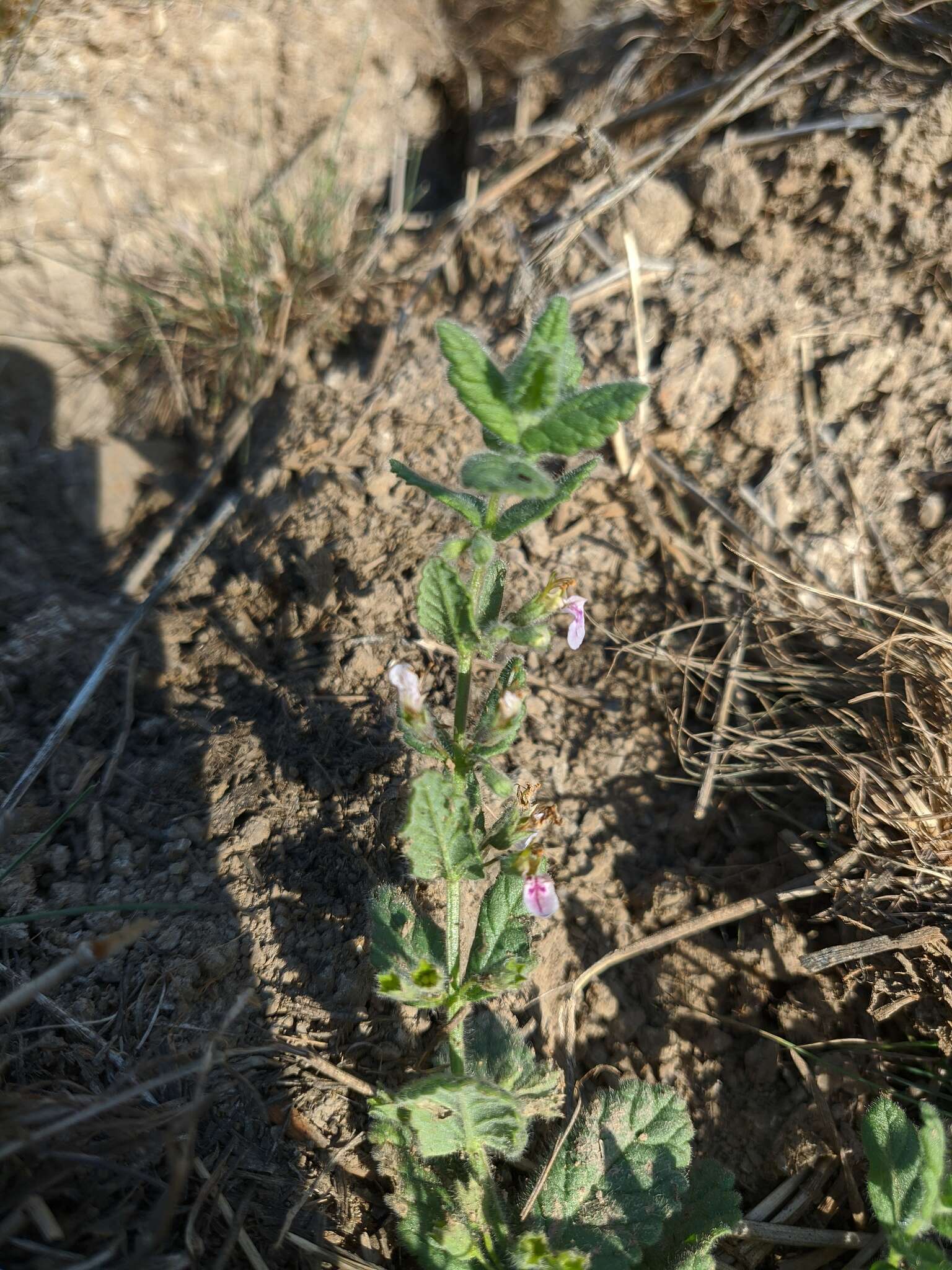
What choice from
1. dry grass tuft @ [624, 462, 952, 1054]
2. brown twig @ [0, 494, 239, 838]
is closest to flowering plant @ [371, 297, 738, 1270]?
dry grass tuft @ [624, 462, 952, 1054]

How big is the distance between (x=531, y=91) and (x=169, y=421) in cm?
214

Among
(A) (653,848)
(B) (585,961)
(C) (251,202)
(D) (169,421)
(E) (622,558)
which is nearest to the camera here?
(B) (585,961)

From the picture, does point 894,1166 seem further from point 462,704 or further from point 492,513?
point 492,513

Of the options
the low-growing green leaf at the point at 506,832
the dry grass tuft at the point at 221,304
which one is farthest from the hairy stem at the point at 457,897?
the dry grass tuft at the point at 221,304

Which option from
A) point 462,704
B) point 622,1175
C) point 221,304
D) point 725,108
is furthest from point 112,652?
point 725,108

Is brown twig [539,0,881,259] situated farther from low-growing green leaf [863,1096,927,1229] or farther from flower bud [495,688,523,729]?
low-growing green leaf [863,1096,927,1229]

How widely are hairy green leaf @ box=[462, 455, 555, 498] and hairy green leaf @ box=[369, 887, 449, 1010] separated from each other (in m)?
0.96

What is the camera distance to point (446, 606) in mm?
1796

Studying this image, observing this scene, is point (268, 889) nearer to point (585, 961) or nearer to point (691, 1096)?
point (585, 961)

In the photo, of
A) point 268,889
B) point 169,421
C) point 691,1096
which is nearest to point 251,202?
point 169,421

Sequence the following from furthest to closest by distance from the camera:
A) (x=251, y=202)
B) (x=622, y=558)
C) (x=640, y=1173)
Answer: (x=251, y=202), (x=622, y=558), (x=640, y=1173)

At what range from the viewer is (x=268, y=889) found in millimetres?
2264

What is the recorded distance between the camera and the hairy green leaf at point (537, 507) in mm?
1623

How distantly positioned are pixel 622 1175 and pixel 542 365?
174cm
